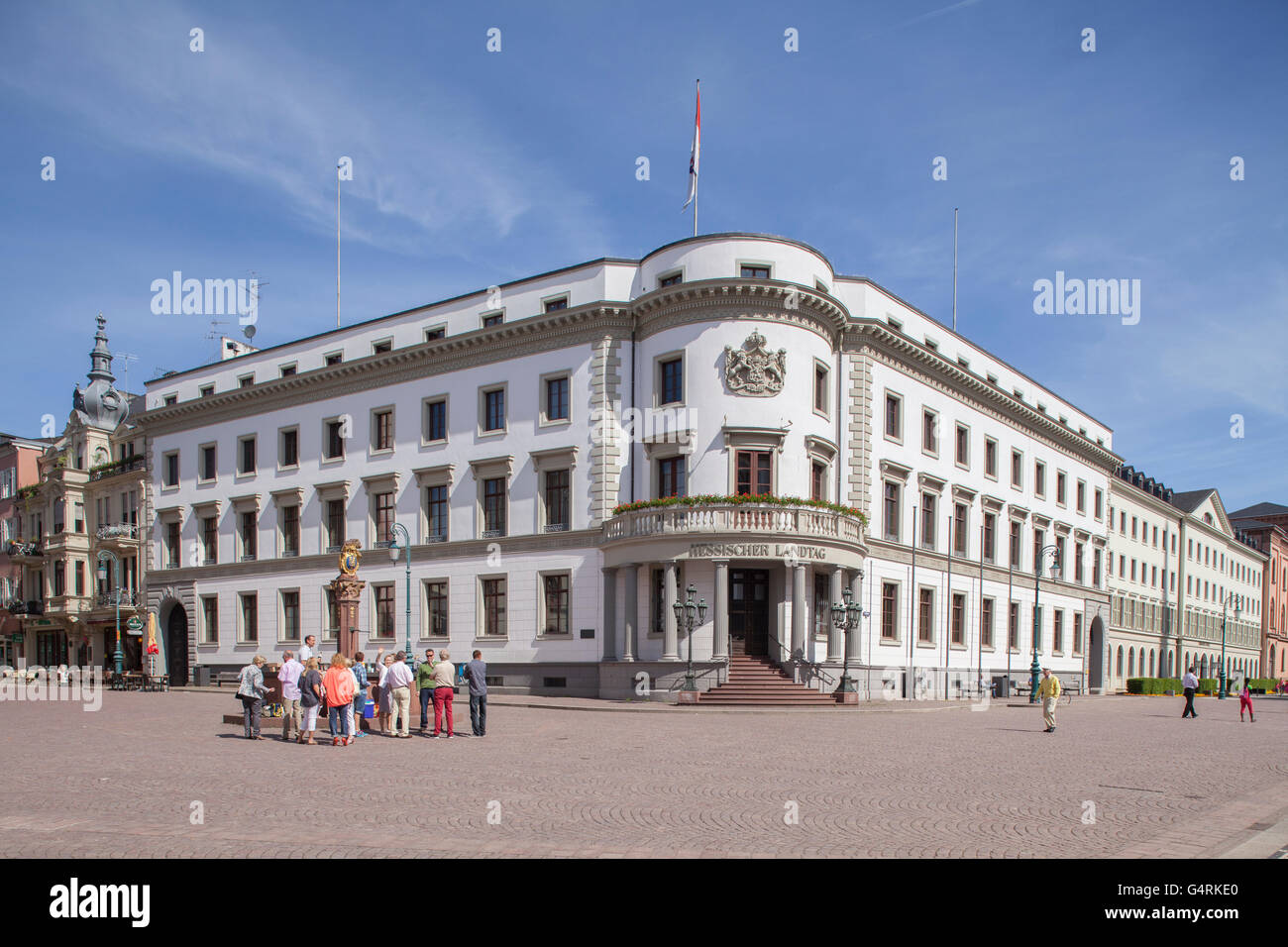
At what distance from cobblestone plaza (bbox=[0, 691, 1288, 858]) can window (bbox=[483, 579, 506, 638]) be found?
17.0 metres

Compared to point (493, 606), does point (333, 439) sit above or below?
above

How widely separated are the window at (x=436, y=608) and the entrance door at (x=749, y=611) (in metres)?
13.2

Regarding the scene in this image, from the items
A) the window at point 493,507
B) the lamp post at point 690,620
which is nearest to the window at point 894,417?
the lamp post at point 690,620

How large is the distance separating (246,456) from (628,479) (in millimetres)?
22672

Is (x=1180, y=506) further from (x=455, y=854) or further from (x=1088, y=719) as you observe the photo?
(x=455, y=854)

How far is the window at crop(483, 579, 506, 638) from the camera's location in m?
41.4

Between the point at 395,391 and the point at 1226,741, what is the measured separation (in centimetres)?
3397

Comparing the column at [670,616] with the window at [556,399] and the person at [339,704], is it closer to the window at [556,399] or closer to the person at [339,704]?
the window at [556,399]

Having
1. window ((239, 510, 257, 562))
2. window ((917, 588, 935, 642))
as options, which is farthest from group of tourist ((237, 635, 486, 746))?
window ((239, 510, 257, 562))

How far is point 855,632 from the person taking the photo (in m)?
37.9

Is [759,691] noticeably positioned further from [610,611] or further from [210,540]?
[210,540]

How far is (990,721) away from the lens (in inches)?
1158

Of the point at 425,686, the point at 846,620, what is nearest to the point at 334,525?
the point at 846,620
